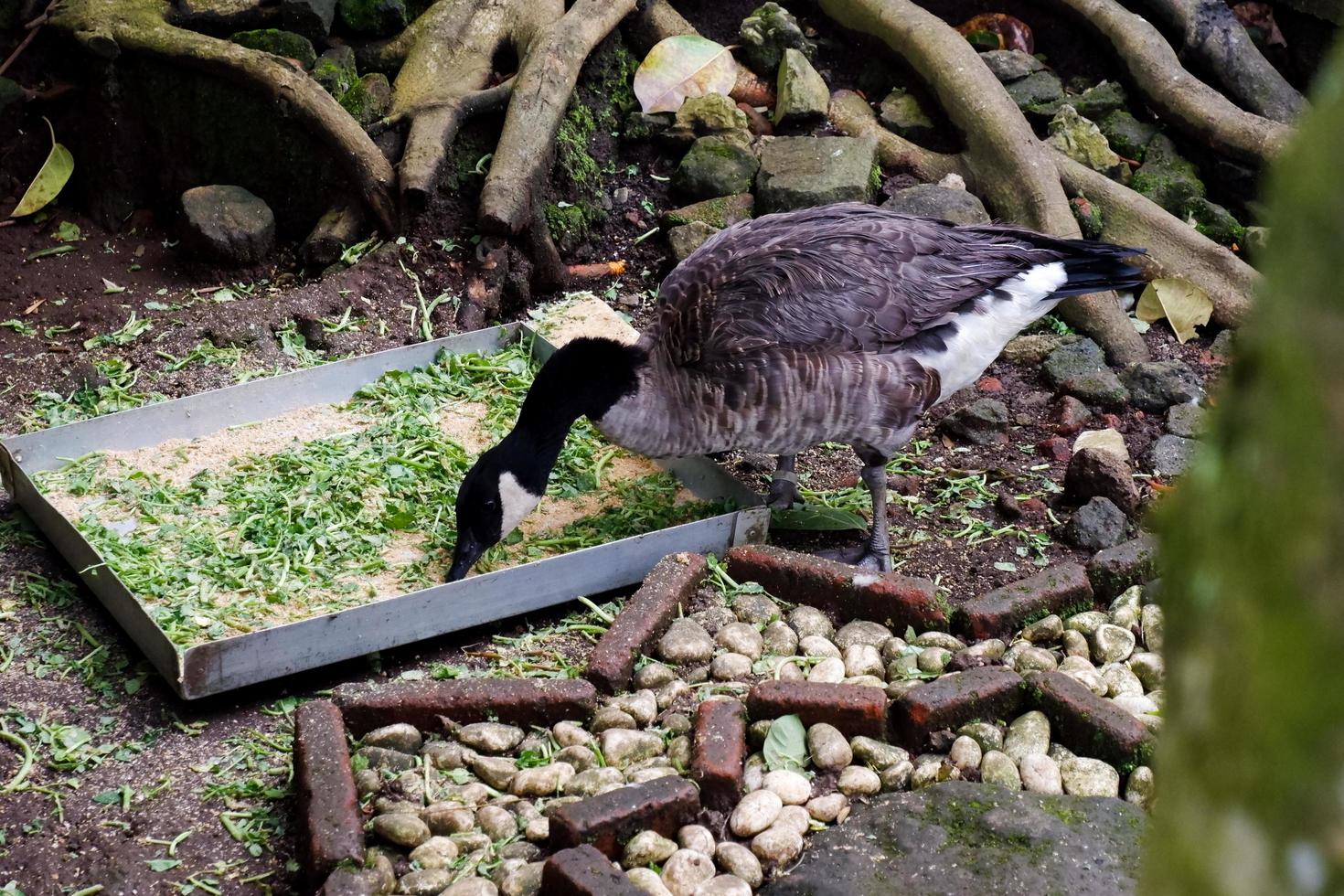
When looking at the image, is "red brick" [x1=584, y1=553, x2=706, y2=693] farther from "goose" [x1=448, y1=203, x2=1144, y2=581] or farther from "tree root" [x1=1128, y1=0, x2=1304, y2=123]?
"tree root" [x1=1128, y1=0, x2=1304, y2=123]

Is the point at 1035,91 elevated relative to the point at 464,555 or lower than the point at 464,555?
elevated

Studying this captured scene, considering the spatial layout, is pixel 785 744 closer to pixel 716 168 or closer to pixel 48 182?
pixel 716 168

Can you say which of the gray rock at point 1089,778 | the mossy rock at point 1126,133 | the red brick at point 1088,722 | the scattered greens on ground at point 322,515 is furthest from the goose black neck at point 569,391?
the mossy rock at point 1126,133

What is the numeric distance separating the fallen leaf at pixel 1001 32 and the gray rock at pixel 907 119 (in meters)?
0.88

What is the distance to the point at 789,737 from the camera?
410 cm

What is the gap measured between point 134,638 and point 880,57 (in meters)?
6.52

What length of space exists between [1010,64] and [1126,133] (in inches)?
36.5

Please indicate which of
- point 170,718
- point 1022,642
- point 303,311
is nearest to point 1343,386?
point 1022,642

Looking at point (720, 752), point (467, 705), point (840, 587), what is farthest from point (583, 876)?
point (840, 587)

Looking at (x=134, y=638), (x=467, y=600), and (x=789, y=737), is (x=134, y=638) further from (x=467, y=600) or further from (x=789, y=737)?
Answer: (x=789, y=737)

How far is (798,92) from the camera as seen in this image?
27.9 feet

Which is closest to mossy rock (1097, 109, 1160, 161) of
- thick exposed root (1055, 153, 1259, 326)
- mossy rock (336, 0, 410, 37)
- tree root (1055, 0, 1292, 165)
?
tree root (1055, 0, 1292, 165)

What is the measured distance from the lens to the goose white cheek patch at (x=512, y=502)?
17.0 feet

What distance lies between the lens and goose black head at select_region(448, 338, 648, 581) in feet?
17.0
